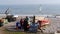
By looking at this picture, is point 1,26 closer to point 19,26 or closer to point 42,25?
point 19,26

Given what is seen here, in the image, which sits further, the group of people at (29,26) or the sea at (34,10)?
the sea at (34,10)

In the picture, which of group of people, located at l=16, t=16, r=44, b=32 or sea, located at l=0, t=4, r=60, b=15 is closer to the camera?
group of people, located at l=16, t=16, r=44, b=32

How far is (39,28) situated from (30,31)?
1.39 feet

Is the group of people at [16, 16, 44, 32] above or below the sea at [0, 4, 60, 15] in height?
A: below

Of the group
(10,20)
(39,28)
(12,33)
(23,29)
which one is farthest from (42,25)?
(10,20)

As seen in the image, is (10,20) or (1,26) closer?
(1,26)

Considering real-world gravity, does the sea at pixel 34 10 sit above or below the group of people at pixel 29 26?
above

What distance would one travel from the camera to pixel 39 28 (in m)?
5.71

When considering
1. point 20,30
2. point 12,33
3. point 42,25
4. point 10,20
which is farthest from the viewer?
point 10,20

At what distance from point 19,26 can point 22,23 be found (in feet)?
0.55

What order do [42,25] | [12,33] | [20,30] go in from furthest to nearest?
[42,25] < [20,30] < [12,33]

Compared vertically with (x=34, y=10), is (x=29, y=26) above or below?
below

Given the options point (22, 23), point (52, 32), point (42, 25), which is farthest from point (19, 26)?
point (52, 32)

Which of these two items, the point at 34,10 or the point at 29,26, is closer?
the point at 29,26
